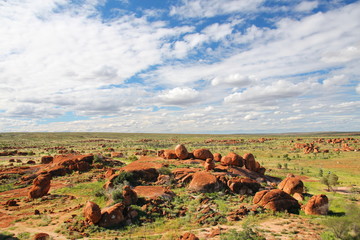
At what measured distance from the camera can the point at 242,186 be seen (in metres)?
26.7

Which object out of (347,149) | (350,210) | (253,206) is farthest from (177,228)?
(347,149)

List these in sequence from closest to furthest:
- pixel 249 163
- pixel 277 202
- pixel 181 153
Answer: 1. pixel 277 202
2. pixel 249 163
3. pixel 181 153

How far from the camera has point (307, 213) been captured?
20062mm

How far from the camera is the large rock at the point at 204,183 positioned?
26.3m

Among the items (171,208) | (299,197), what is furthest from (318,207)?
(171,208)

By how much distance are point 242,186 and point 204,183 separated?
474cm

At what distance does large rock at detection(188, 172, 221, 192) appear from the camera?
26.3 metres

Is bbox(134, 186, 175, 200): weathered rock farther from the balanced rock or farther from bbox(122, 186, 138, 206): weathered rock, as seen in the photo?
the balanced rock

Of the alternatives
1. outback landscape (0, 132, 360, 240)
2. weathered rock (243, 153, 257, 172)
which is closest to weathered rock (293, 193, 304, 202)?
outback landscape (0, 132, 360, 240)

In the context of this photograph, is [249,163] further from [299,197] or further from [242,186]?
[299,197]

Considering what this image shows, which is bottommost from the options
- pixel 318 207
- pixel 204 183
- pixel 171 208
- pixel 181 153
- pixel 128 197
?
pixel 171 208

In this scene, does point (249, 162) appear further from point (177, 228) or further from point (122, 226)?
point (122, 226)

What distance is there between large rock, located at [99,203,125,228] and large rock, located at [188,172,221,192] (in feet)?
33.8

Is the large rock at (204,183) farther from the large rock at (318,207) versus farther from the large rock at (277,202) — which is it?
the large rock at (318,207)
